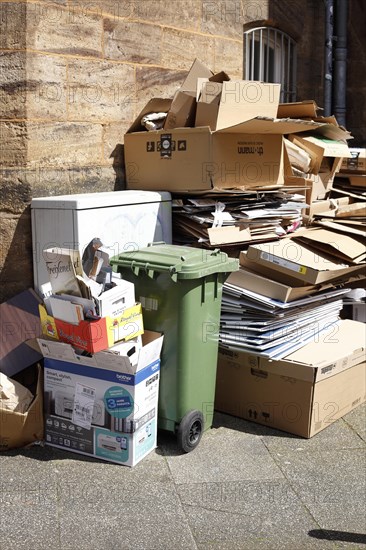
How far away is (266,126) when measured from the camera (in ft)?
17.4

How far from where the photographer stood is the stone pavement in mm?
3582

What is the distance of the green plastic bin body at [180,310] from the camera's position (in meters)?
4.40

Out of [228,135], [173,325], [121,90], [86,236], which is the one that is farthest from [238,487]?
[121,90]

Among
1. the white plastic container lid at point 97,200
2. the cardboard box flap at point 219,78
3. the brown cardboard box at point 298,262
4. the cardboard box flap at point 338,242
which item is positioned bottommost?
the brown cardboard box at point 298,262

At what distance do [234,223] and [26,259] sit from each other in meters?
1.55

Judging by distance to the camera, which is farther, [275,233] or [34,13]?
[275,233]

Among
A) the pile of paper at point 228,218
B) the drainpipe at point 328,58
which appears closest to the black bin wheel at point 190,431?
the pile of paper at point 228,218

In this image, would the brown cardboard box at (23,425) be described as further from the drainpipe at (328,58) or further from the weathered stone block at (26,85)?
the drainpipe at (328,58)

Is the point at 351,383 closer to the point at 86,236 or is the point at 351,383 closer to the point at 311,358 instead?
the point at 311,358

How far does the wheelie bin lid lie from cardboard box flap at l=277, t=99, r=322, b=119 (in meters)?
1.92

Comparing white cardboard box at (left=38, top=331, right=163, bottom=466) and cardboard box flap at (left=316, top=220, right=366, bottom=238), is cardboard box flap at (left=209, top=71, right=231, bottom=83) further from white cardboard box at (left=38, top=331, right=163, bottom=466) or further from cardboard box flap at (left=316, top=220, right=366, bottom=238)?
white cardboard box at (left=38, top=331, right=163, bottom=466)

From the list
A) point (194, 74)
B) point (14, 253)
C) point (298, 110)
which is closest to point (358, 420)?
point (298, 110)

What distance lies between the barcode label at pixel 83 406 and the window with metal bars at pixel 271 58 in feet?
15.1

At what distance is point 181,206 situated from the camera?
5.38 m
